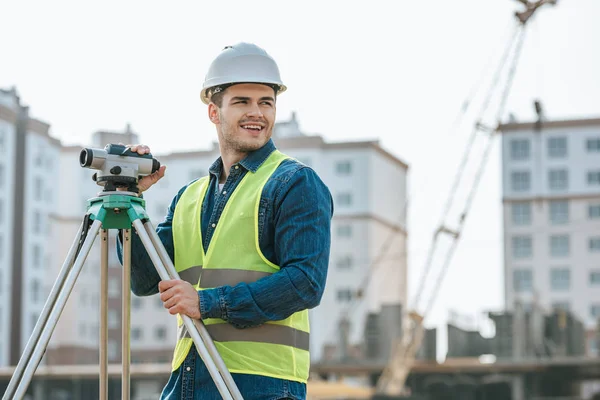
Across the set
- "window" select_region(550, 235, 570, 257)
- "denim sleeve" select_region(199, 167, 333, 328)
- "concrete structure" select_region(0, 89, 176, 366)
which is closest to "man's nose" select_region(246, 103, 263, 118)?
"denim sleeve" select_region(199, 167, 333, 328)

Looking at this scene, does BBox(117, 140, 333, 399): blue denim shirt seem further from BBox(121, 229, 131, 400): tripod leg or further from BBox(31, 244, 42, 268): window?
BBox(31, 244, 42, 268): window

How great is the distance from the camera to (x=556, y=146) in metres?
75.1

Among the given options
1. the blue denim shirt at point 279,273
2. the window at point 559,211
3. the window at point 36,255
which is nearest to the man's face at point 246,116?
the blue denim shirt at point 279,273

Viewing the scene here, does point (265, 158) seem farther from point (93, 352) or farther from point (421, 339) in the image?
point (93, 352)

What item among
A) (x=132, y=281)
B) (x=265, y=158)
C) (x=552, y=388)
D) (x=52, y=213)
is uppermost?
(x=52, y=213)

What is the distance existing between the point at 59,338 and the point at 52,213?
23.1ft

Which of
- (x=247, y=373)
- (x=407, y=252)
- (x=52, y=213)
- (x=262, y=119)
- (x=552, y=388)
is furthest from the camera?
(x=407, y=252)

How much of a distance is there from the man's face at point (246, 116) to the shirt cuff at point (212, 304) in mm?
503

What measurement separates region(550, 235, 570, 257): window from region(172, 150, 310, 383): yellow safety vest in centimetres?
7400

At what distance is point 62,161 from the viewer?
6022 cm

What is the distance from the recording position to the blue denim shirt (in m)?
3.10

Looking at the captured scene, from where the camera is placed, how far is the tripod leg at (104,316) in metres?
3.18

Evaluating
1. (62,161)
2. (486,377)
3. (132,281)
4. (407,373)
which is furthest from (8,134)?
(132,281)

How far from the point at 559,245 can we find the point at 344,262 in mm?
16015
